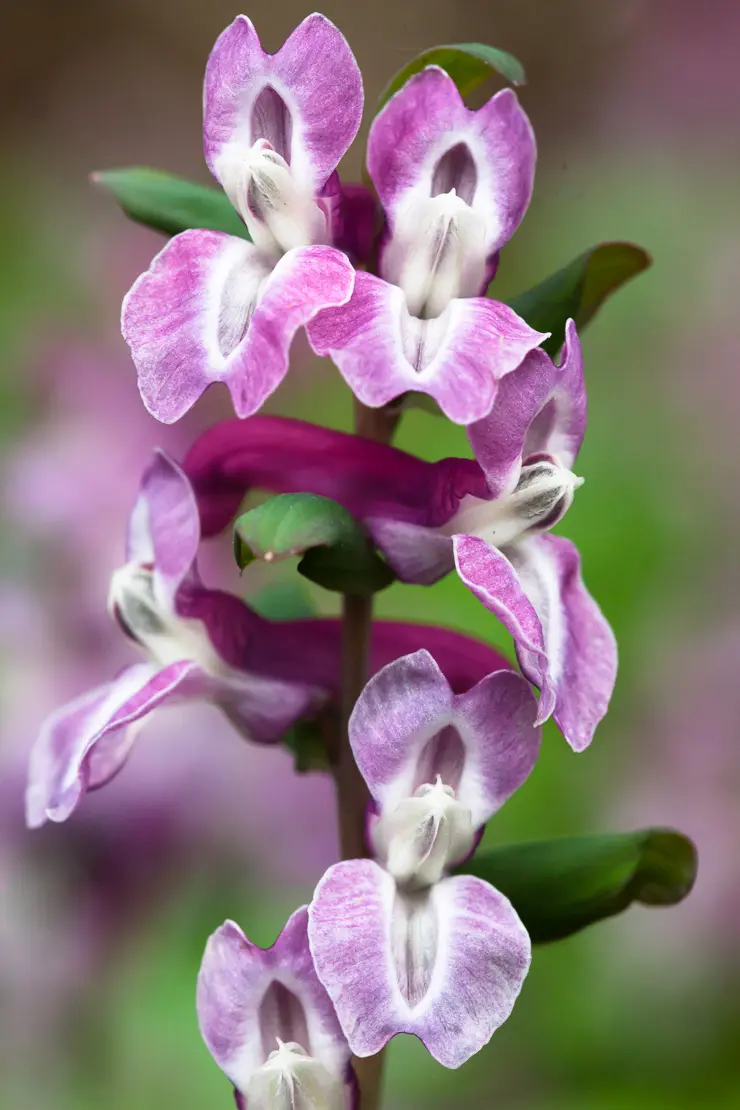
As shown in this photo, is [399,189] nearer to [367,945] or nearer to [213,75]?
[213,75]

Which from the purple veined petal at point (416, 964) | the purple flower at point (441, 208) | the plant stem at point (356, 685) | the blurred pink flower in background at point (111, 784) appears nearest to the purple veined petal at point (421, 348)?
the purple flower at point (441, 208)

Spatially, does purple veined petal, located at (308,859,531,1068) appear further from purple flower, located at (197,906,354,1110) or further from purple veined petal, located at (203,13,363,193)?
purple veined petal, located at (203,13,363,193)

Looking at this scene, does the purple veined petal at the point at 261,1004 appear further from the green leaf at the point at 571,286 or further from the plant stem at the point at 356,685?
the green leaf at the point at 571,286

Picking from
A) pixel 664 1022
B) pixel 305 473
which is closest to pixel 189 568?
pixel 305 473

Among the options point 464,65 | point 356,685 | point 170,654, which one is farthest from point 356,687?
point 464,65

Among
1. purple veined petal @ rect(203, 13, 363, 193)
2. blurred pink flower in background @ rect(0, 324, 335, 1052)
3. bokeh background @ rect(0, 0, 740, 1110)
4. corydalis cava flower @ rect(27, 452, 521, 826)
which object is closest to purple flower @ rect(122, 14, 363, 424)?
purple veined petal @ rect(203, 13, 363, 193)


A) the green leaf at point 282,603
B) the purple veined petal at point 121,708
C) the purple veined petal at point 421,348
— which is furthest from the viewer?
the green leaf at point 282,603
